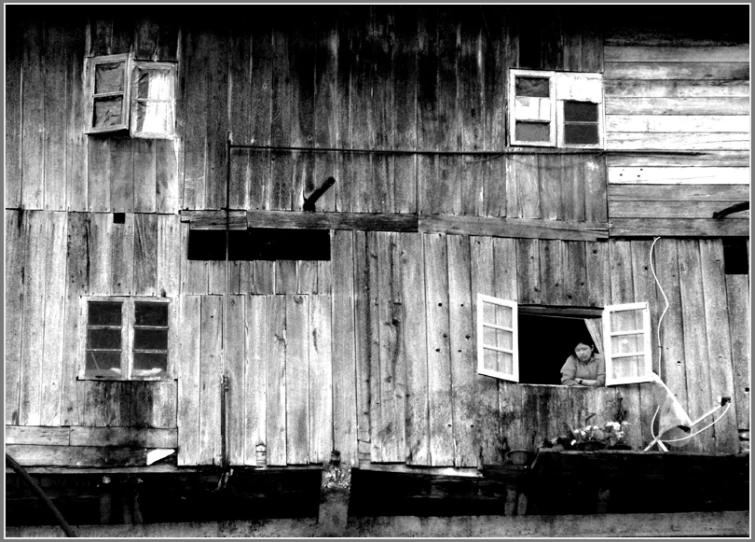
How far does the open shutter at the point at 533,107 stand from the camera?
651 inches

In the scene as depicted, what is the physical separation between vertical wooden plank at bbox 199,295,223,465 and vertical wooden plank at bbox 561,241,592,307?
4.19 metres

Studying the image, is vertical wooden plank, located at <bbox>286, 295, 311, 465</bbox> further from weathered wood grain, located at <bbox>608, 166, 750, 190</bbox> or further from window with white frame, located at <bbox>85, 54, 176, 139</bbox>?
weathered wood grain, located at <bbox>608, 166, 750, 190</bbox>

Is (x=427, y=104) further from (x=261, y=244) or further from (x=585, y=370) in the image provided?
(x=585, y=370)

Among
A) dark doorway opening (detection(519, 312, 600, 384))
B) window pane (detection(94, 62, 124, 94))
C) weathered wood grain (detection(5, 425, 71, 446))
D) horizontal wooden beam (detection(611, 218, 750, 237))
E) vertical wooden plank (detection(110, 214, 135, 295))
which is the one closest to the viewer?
weathered wood grain (detection(5, 425, 71, 446))

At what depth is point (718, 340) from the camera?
53.1 feet

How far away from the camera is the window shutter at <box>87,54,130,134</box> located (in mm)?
15984

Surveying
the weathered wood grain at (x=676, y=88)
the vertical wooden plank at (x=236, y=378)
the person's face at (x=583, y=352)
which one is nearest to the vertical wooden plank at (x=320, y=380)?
the vertical wooden plank at (x=236, y=378)

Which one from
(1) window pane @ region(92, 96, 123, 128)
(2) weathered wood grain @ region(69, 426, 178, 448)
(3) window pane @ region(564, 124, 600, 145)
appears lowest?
(2) weathered wood grain @ region(69, 426, 178, 448)

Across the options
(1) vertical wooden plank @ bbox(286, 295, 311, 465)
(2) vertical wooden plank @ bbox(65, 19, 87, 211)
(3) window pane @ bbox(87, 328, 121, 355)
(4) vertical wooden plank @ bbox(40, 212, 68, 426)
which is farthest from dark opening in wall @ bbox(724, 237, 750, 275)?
(4) vertical wooden plank @ bbox(40, 212, 68, 426)

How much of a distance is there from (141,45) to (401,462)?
5933 millimetres

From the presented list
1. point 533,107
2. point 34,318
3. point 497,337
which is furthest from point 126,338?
point 533,107

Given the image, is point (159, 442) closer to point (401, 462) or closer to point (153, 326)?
point (153, 326)

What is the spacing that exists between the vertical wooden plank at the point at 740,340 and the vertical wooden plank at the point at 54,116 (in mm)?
8170

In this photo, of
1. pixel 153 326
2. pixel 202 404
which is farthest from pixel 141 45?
pixel 202 404
